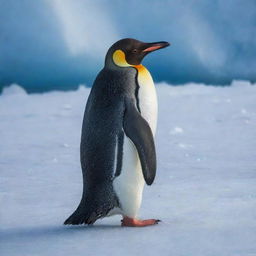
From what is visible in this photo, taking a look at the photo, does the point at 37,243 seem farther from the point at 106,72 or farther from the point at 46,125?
the point at 46,125

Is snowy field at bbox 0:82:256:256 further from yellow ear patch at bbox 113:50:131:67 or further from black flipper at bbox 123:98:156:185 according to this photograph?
yellow ear patch at bbox 113:50:131:67

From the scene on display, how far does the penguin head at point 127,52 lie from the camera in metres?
2.46

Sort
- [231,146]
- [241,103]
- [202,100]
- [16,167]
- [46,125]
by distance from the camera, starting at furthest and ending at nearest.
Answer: [202,100], [241,103], [46,125], [231,146], [16,167]

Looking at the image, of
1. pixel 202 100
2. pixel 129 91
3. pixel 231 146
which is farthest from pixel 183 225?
pixel 202 100

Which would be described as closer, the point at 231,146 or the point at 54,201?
the point at 54,201

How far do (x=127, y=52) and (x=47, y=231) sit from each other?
745 mm

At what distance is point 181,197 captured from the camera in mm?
2971

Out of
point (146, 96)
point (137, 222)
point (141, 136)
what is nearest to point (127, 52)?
point (146, 96)

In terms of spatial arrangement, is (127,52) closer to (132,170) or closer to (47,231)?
(132,170)

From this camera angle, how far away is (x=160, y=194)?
10.1 ft

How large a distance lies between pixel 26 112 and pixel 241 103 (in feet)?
10.0

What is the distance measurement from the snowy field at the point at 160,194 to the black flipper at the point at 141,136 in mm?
222

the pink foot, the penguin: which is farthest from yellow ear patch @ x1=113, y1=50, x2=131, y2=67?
the pink foot

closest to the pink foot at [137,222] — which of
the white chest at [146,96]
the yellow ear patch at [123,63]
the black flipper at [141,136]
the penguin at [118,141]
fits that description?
the penguin at [118,141]
